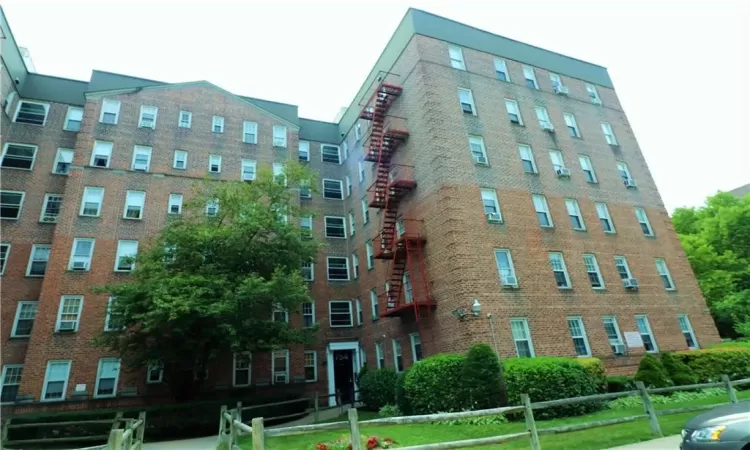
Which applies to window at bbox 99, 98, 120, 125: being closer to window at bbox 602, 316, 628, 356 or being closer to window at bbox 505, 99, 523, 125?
window at bbox 505, 99, 523, 125

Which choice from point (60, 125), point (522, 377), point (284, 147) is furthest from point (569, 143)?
point (60, 125)

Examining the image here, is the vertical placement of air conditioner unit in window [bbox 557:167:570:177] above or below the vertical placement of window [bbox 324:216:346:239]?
below

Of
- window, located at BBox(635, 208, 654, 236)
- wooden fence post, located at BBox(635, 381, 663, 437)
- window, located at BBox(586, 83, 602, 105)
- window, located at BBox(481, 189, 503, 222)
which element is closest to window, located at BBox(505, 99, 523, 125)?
window, located at BBox(481, 189, 503, 222)

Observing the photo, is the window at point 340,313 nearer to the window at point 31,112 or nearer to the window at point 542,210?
the window at point 542,210

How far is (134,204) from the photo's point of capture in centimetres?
2384

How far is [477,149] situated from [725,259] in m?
26.9

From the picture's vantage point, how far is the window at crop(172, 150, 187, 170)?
84.6 ft

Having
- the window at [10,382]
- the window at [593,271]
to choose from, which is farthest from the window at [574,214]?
the window at [10,382]

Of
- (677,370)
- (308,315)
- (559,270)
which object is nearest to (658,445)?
(677,370)

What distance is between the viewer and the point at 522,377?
14172 mm

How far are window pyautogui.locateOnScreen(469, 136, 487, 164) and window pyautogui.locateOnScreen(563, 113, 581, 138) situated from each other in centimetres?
752

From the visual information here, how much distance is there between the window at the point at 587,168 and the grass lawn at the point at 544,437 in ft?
42.2

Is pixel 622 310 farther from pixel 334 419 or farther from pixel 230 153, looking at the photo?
pixel 230 153

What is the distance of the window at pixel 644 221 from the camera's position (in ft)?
77.8
